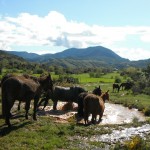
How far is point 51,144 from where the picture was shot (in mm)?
14250

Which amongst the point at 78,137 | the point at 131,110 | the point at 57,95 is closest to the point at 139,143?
the point at 78,137

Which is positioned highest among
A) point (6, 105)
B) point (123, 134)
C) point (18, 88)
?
point (18, 88)

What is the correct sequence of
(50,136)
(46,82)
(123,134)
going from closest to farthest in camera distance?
(50,136) → (123,134) → (46,82)

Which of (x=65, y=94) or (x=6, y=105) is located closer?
(x=6, y=105)

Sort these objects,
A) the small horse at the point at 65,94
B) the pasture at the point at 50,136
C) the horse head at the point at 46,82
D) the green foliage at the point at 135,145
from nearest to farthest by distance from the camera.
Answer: the green foliage at the point at 135,145, the pasture at the point at 50,136, the horse head at the point at 46,82, the small horse at the point at 65,94

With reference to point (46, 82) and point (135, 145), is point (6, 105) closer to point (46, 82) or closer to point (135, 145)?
point (46, 82)

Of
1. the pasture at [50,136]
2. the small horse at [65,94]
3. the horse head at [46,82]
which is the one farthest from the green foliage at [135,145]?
the small horse at [65,94]

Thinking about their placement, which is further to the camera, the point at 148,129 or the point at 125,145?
the point at 148,129

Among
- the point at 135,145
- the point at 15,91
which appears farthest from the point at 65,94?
the point at 135,145

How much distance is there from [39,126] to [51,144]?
11.2 feet

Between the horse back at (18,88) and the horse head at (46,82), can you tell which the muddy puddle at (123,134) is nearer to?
the horse back at (18,88)

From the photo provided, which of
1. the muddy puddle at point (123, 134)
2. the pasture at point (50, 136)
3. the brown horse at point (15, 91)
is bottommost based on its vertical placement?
the muddy puddle at point (123, 134)

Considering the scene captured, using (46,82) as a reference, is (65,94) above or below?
below

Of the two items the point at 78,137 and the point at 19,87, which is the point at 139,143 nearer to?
the point at 78,137
